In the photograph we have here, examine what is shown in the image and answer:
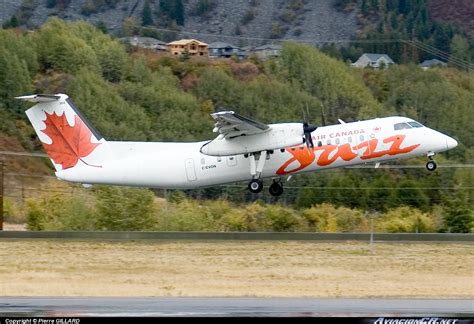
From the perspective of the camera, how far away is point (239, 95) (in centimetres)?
8406

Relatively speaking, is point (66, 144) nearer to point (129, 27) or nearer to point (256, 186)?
point (256, 186)

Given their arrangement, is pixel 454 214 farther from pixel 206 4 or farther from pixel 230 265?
pixel 206 4

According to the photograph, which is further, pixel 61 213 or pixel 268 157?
pixel 61 213

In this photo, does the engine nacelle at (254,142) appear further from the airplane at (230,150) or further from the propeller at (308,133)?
the propeller at (308,133)

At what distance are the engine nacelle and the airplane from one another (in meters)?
0.03

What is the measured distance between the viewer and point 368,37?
16438 cm

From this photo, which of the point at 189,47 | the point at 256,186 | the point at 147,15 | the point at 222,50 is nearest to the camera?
the point at 256,186

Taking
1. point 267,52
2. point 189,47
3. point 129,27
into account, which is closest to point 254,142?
point 267,52

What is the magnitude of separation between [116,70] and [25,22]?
8584 centimetres

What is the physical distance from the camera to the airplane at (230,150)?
37.2m

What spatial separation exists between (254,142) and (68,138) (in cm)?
623

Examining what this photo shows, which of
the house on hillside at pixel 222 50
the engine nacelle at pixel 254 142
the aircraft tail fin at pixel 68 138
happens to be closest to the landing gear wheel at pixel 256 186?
the engine nacelle at pixel 254 142

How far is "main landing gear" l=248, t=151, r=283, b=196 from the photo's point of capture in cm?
3803

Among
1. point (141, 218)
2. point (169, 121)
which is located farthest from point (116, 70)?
point (141, 218)
